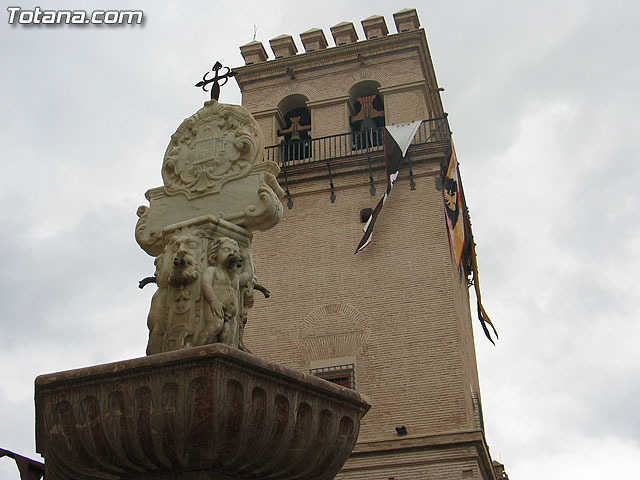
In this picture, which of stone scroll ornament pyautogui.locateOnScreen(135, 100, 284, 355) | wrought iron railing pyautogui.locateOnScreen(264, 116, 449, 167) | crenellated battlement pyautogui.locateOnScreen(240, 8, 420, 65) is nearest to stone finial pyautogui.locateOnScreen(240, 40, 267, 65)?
crenellated battlement pyautogui.locateOnScreen(240, 8, 420, 65)

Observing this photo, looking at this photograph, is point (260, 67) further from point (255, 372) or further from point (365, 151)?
point (255, 372)

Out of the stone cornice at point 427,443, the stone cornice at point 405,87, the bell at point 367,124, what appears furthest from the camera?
the stone cornice at point 405,87

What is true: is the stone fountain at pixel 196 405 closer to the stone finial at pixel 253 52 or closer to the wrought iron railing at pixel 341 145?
the wrought iron railing at pixel 341 145

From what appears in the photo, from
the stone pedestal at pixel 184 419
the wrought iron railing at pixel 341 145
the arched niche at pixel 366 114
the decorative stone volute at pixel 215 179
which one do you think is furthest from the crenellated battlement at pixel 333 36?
the stone pedestal at pixel 184 419

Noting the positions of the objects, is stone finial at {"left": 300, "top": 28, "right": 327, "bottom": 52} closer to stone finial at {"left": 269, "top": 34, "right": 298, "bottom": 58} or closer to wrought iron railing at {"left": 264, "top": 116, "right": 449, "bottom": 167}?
stone finial at {"left": 269, "top": 34, "right": 298, "bottom": 58}

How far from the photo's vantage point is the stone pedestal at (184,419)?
4.98 meters

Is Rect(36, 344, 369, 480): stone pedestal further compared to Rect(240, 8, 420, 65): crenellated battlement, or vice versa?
Rect(240, 8, 420, 65): crenellated battlement

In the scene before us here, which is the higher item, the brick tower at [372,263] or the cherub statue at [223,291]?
the brick tower at [372,263]

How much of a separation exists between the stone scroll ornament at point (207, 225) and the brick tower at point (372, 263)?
8921mm

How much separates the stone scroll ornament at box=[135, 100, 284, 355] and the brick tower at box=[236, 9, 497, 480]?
8.92 metres

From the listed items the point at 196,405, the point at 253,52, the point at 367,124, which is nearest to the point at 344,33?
the point at 253,52

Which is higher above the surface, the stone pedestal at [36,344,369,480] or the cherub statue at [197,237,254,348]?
the cherub statue at [197,237,254,348]

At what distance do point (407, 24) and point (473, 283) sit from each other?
6.84 metres

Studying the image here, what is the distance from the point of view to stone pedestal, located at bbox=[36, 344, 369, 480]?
4.98 metres
